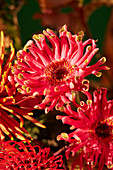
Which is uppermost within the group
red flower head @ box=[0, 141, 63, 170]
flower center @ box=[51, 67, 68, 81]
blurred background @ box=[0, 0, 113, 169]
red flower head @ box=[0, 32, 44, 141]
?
blurred background @ box=[0, 0, 113, 169]

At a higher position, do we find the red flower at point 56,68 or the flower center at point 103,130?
the red flower at point 56,68

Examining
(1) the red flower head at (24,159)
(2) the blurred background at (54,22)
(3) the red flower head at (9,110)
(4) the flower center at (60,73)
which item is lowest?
(1) the red flower head at (24,159)

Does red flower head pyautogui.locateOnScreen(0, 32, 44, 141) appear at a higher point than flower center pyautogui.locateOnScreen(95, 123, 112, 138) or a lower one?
higher

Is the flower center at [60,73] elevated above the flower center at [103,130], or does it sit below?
above
